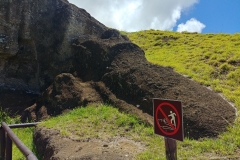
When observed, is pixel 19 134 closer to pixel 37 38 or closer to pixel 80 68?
pixel 80 68

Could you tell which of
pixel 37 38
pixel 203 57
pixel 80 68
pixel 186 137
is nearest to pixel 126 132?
pixel 186 137

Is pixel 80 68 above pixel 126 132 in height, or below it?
above

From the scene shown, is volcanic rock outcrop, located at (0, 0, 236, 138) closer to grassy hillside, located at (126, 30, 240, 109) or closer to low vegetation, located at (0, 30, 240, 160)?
low vegetation, located at (0, 30, 240, 160)

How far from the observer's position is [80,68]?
34.7 ft

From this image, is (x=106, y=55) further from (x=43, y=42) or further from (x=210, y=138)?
(x=210, y=138)

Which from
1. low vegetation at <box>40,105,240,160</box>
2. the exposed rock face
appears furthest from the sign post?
the exposed rock face

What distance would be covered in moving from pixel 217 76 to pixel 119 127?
5771 millimetres

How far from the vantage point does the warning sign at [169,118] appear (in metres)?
3.63

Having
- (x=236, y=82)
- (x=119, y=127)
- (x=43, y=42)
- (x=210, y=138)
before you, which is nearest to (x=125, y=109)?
(x=119, y=127)

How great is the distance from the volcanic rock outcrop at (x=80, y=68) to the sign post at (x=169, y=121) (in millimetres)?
2816

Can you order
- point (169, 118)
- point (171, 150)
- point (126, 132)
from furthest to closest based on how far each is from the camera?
point (126, 132) → point (171, 150) → point (169, 118)

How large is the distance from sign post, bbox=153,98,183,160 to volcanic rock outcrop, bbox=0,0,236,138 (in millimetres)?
2816

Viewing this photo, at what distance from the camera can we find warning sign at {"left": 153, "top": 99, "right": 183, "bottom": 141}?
3.63 metres

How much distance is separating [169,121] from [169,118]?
0.04m
